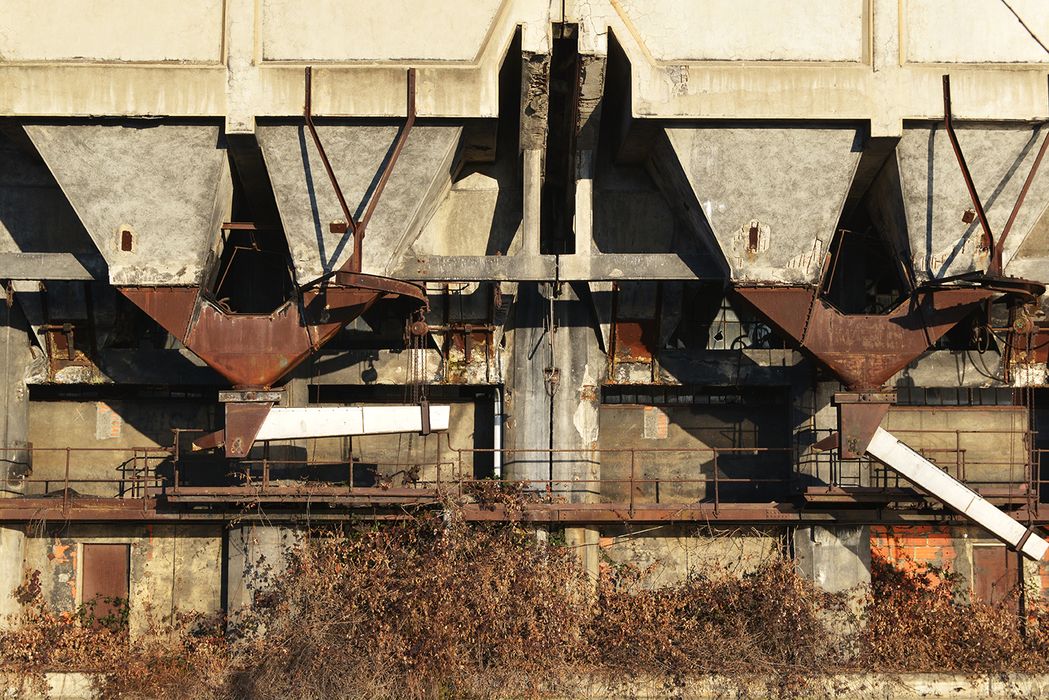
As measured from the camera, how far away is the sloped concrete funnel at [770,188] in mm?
10625

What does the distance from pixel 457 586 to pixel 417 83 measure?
17.6ft

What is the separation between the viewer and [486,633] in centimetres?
1066

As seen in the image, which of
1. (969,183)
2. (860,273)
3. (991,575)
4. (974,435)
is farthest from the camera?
(974,435)

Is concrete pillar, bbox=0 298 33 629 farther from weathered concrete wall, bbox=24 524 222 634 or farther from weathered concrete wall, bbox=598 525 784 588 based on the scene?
weathered concrete wall, bbox=598 525 784 588

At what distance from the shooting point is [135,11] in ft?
34.0

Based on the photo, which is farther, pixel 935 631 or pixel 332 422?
pixel 935 631

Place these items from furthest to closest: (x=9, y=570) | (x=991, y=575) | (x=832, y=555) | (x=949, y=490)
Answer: (x=991, y=575), (x=9, y=570), (x=832, y=555), (x=949, y=490)

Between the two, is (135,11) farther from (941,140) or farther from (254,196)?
(941,140)

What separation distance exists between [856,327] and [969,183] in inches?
74.1

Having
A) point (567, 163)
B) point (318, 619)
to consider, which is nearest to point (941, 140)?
point (567, 163)

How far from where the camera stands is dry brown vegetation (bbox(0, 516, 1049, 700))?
1056 cm

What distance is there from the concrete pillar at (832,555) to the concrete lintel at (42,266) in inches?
347

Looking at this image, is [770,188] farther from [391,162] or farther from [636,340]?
[391,162]

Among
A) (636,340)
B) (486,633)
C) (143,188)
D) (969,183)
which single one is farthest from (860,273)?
(143,188)
